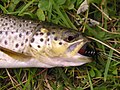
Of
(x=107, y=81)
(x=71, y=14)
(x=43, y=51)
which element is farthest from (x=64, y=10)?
(x=107, y=81)

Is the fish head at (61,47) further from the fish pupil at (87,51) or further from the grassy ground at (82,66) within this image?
the grassy ground at (82,66)

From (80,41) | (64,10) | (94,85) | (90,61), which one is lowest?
(94,85)

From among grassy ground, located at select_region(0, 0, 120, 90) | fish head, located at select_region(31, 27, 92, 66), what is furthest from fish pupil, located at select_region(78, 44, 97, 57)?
grassy ground, located at select_region(0, 0, 120, 90)

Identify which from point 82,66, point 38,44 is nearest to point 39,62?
point 38,44

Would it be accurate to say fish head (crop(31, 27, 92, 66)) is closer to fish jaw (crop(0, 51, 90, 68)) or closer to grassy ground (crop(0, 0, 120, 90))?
fish jaw (crop(0, 51, 90, 68))

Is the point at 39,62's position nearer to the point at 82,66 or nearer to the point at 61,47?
the point at 61,47

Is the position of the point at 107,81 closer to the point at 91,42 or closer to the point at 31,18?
the point at 91,42
